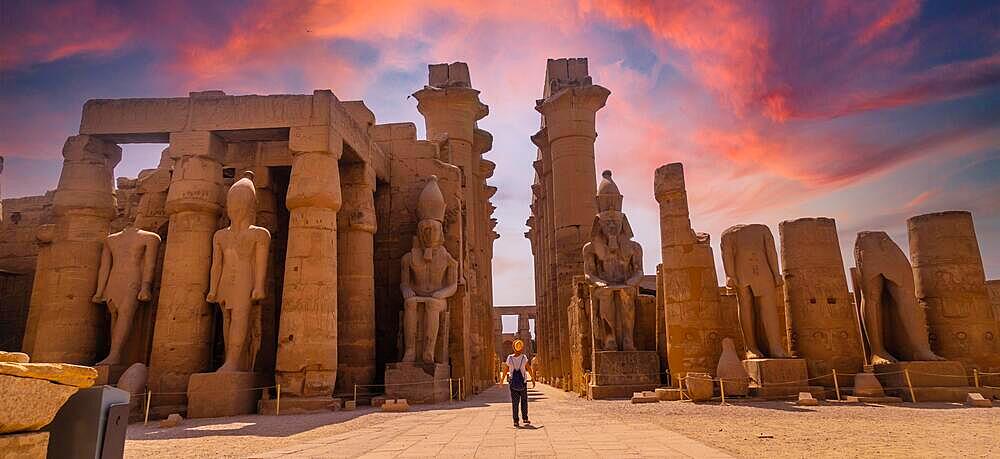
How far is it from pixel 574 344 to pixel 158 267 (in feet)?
34.6

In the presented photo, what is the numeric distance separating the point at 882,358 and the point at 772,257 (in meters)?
2.53

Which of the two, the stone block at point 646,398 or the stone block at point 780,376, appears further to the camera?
the stone block at point 646,398

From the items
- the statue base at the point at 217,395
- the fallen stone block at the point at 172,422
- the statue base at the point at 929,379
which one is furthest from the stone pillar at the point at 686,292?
the fallen stone block at the point at 172,422

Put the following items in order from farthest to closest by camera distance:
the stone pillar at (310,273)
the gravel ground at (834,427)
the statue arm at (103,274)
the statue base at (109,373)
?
the statue arm at (103,274) → the stone pillar at (310,273) → the statue base at (109,373) → the gravel ground at (834,427)

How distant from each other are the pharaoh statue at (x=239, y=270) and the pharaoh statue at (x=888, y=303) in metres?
11.1

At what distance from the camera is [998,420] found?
7164mm

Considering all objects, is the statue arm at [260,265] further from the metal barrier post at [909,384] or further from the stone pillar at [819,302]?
the metal barrier post at [909,384]

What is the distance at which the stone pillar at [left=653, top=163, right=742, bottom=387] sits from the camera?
480 inches

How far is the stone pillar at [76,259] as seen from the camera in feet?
35.4


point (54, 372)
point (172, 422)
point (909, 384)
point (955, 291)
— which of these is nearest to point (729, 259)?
point (909, 384)

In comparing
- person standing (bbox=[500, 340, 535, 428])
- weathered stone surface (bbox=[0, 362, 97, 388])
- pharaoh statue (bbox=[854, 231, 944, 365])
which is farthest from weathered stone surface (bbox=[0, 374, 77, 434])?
pharaoh statue (bbox=[854, 231, 944, 365])

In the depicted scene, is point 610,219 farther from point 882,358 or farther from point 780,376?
point 882,358

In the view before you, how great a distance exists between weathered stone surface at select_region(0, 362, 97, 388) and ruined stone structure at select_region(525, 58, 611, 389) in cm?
1773

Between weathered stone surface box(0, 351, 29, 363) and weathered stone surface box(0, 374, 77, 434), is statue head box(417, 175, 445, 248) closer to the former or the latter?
weathered stone surface box(0, 351, 29, 363)
